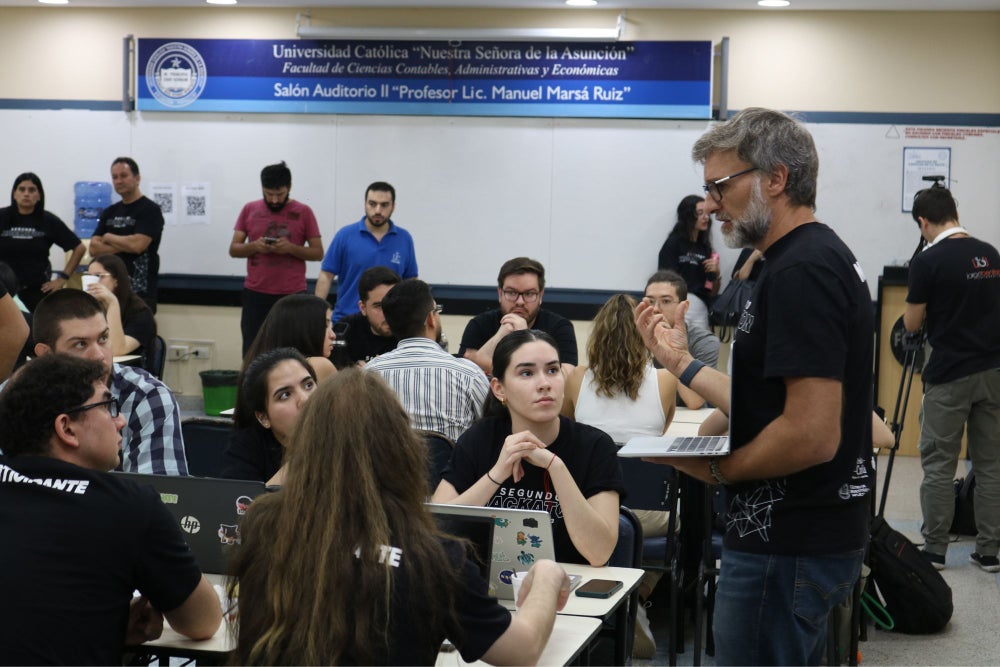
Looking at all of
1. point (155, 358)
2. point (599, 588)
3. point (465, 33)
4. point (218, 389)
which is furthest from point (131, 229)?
point (599, 588)

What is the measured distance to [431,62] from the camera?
849cm

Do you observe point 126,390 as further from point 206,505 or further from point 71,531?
point 71,531

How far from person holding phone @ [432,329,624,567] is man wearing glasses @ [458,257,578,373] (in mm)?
1969

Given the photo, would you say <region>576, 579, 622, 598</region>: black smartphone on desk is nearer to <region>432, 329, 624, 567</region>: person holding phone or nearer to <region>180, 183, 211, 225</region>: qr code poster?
<region>432, 329, 624, 567</region>: person holding phone

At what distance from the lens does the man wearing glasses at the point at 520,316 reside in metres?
5.41

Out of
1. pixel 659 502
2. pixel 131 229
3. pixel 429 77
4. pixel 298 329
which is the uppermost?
pixel 429 77

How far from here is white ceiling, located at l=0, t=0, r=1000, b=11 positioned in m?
7.82

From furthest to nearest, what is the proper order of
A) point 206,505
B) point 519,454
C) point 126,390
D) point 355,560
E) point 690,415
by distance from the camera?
point 690,415 < point 126,390 < point 519,454 < point 206,505 < point 355,560

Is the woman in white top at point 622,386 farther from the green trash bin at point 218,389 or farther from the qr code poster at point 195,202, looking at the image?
the qr code poster at point 195,202

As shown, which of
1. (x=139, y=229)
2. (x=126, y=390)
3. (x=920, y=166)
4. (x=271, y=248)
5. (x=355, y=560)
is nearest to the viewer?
(x=355, y=560)

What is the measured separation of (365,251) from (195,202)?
6.95 feet

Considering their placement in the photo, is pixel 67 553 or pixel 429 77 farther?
pixel 429 77

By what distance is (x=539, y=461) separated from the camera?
2955mm

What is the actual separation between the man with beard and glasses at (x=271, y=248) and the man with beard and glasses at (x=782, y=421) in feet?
20.7
